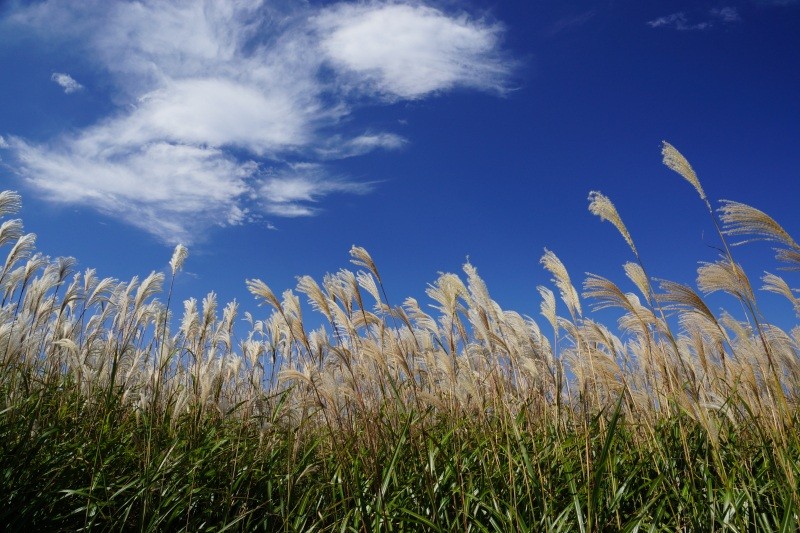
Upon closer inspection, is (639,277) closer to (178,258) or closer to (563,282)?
(563,282)

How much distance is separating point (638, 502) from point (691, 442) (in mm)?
878

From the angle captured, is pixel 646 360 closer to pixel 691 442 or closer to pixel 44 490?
pixel 691 442

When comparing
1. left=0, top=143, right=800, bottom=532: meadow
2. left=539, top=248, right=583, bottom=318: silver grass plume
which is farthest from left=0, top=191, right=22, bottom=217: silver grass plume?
left=539, top=248, right=583, bottom=318: silver grass plume

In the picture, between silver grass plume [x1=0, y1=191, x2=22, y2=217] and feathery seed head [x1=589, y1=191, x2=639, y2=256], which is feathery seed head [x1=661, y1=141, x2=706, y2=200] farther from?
silver grass plume [x1=0, y1=191, x2=22, y2=217]

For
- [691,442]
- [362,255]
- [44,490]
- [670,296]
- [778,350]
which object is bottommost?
[44,490]

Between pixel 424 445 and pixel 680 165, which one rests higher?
pixel 680 165

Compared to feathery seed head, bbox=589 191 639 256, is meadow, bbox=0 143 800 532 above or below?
below

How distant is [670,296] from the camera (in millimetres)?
3010

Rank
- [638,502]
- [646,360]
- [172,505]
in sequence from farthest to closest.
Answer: [646,360], [638,502], [172,505]

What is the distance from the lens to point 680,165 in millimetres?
3154

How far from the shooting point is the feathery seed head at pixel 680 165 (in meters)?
3.11

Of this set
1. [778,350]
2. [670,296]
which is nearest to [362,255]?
[670,296]

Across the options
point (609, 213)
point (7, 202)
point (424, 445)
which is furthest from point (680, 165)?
point (7, 202)

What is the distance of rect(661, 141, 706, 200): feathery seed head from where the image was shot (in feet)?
10.2
